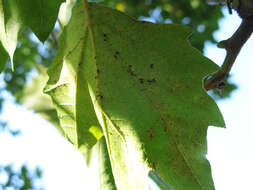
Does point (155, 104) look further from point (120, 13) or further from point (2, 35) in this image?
point (2, 35)

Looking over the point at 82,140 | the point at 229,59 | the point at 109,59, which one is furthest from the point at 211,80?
the point at 82,140

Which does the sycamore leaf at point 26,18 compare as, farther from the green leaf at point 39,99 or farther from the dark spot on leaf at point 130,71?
the green leaf at point 39,99

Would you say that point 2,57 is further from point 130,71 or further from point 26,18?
point 130,71

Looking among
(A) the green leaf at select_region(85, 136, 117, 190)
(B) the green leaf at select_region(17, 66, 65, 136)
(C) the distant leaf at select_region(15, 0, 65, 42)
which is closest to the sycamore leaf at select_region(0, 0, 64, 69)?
(C) the distant leaf at select_region(15, 0, 65, 42)

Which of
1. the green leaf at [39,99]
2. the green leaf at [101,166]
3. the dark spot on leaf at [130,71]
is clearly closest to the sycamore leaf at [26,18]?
the dark spot on leaf at [130,71]

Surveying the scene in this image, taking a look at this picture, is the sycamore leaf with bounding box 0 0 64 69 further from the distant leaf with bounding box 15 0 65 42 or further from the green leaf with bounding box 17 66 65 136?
the green leaf with bounding box 17 66 65 136

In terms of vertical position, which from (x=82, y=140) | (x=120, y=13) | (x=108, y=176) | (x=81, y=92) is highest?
(x=120, y=13)
